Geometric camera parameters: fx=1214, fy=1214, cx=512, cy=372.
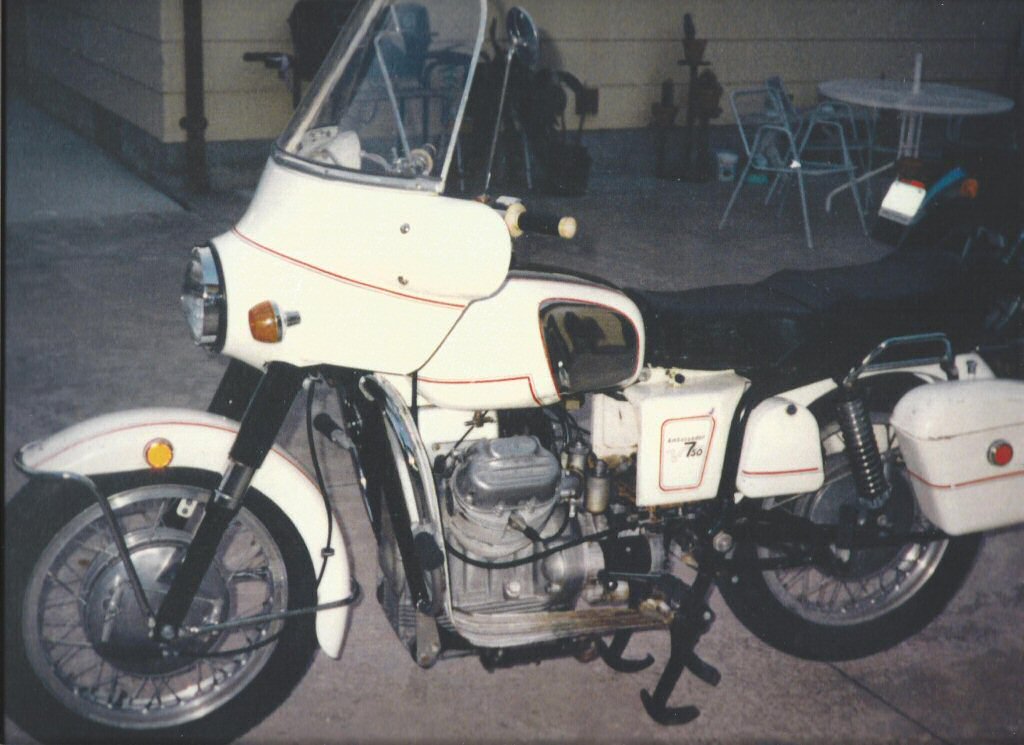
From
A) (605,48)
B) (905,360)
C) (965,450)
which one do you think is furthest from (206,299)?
(605,48)

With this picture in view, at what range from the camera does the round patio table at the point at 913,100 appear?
749 centimetres

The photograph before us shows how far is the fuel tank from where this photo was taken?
2719 millimetres

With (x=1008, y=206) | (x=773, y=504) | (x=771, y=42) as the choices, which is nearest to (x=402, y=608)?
(x=773, y=504)

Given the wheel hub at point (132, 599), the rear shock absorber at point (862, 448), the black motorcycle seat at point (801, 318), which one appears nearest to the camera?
the wheel hub at point (132, 599)

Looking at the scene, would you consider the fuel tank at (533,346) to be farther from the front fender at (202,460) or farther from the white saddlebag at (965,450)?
the white saddlebag at (965,450)

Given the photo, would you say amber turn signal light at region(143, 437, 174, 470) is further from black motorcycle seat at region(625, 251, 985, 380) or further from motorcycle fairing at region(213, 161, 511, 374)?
black motorcycle seat at region(625, 251, 985, 380)

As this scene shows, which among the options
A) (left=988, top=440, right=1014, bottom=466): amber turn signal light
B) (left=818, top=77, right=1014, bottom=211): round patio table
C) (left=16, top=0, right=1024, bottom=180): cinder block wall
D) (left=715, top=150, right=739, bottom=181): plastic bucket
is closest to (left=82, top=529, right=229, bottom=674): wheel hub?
(left=988, top=440, right=1014, bottom=466): amber turn signal light

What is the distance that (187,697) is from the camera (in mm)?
2842

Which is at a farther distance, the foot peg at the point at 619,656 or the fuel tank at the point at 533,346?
the foot peg at the point at 619,656

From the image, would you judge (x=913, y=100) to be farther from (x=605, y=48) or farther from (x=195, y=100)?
(x=195, y=100)

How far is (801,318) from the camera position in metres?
3.02

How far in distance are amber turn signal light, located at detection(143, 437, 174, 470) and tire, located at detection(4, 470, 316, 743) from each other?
4 cm

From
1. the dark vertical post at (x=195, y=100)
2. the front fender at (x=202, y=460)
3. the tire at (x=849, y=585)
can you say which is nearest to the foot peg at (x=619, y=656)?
the tire at (x=849, y=585)

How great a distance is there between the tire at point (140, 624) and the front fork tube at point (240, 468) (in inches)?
3.6
